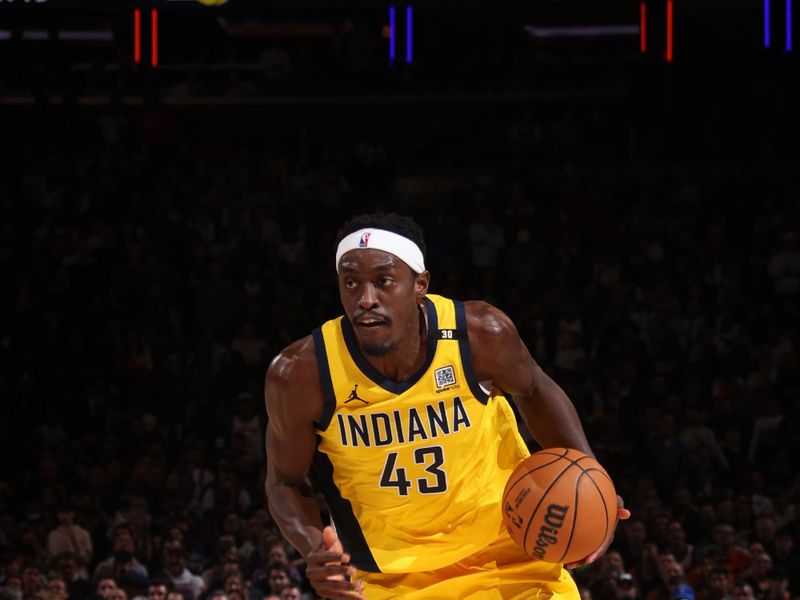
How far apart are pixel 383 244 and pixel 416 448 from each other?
69cm

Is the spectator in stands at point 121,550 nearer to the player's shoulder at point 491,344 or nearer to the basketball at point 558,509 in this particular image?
the player's shoulder at point 491,344

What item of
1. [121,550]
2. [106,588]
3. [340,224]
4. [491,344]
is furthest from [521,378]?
[340,224]

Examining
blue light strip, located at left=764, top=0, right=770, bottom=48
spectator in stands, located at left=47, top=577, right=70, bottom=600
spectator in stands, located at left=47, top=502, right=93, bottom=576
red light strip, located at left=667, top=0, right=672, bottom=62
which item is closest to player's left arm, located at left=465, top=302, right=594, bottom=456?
spectator in stands, located at left=47, top=577, right=70, bottom=600

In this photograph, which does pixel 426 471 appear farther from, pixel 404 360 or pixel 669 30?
pixel 669 30

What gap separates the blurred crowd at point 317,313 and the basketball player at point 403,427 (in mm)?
4417

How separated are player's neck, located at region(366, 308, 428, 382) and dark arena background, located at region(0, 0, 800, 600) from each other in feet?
15.6

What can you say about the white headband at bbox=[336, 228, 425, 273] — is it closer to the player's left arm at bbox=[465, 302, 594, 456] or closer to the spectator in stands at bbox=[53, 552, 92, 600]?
the player's left arm at bbox=[465, 302, 594, 456]

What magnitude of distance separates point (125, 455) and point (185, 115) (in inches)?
217

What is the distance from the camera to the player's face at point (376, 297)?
4.27 m

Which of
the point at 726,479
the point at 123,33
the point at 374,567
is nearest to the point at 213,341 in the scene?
the point at 726,479

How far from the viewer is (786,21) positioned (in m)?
11.3

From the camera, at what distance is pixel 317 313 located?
1212 centimetres

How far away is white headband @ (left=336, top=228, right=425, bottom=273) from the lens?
14.3 ft

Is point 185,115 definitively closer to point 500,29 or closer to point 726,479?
point 500,29
